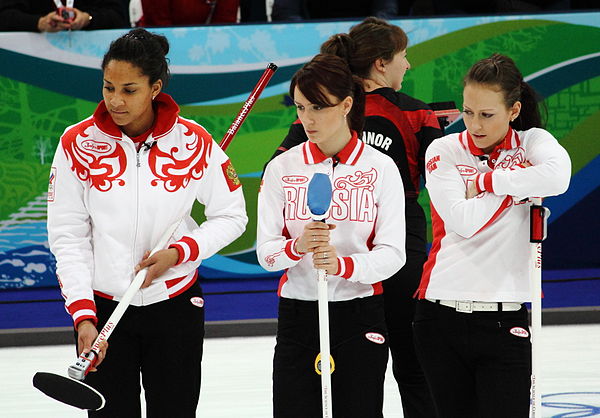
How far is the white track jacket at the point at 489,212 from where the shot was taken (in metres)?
2.69

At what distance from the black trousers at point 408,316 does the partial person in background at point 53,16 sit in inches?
120

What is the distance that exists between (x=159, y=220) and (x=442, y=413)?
959 mm

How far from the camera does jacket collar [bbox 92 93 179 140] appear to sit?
270 centimetres

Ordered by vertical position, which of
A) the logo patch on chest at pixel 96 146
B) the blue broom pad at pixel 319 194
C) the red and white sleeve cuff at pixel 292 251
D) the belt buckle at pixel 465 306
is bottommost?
the belt buckle at pixel 465 306

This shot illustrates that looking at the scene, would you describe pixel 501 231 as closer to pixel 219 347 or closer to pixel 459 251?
pixel 459 251

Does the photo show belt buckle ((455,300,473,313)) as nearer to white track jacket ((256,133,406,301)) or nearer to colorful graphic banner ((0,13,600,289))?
white track jacket ((256,133,406,301))

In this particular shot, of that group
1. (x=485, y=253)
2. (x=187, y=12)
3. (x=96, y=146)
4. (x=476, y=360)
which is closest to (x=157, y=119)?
(x=96, y=146)

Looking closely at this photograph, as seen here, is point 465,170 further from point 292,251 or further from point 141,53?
point 141,53

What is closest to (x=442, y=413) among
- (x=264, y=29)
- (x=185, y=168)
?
(x=185, y=168)

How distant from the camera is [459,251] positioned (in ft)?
9.12

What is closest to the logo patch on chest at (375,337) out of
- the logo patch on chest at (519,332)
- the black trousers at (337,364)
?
the black trousers at (337,364)

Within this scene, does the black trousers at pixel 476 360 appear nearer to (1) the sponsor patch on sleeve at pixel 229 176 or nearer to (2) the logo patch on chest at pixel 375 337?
(2) the logo patch on chest at pixel 375 337

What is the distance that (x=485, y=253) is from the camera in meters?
2.75

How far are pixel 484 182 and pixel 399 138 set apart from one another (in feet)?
2.05
